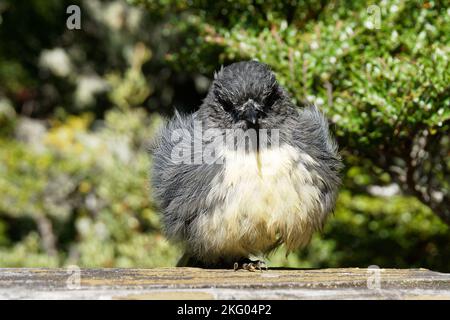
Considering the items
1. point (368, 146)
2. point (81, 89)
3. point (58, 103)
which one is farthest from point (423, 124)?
point (58, 103)

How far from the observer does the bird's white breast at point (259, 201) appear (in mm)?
2850

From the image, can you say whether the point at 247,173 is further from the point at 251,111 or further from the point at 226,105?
the point at 226,105

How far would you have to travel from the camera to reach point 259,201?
2842 mm

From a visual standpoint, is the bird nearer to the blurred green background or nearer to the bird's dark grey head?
the bird's dark grey head

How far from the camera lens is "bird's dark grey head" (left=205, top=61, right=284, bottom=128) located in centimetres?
294

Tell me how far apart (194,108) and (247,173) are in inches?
82.9

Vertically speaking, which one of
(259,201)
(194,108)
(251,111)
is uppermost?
(194,108)

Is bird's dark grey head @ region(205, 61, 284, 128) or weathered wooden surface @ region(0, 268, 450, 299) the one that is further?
bird's dark grey head @ region(205, 61, 284, 128)

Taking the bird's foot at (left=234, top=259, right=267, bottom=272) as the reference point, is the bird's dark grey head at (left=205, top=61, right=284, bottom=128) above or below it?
above

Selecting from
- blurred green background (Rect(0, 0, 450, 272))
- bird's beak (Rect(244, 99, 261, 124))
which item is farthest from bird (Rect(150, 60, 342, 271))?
blurred green background (Rect(0, 0, 450, 272))

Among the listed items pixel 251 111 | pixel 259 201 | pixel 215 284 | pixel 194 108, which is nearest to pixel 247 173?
pixel 259 201

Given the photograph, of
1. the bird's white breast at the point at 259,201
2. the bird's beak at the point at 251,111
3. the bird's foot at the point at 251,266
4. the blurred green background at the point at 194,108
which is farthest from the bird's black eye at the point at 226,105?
the bird's foot at the point at 251,266

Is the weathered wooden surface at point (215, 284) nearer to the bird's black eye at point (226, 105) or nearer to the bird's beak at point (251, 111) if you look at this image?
the bird's beak at point (251, 111)
